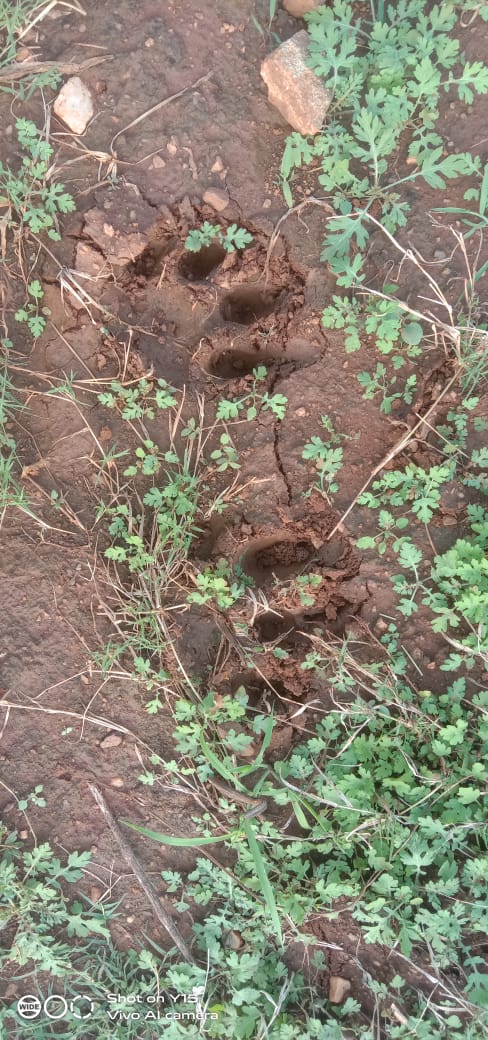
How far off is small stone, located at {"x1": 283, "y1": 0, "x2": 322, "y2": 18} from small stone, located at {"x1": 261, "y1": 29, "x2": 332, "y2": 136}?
0.13 m

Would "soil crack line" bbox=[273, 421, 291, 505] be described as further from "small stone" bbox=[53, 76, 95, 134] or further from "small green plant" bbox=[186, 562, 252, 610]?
"small stone" bbox=[53, 76, 95, 134]

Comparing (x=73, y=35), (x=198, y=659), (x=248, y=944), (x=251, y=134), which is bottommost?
(x=248, y=944)

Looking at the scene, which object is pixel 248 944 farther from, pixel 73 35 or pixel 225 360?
pixel 73 35

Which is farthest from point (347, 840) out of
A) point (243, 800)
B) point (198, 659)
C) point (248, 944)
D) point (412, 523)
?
point (412, 523)

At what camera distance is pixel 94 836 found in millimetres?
2641

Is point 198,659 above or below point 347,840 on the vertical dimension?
above

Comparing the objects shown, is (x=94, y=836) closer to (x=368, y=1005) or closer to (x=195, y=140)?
(x=368, y=1005)

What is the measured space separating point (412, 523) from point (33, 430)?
5.12 ft

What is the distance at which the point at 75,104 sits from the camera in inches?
102

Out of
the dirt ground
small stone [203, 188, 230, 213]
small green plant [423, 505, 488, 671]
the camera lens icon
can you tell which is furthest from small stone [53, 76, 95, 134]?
the camera lens icon

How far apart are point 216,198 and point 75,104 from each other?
0.66 metres

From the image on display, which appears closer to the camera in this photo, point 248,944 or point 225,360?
point 248,944

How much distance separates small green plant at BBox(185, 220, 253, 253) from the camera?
2.60m

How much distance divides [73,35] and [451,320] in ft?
6.10
